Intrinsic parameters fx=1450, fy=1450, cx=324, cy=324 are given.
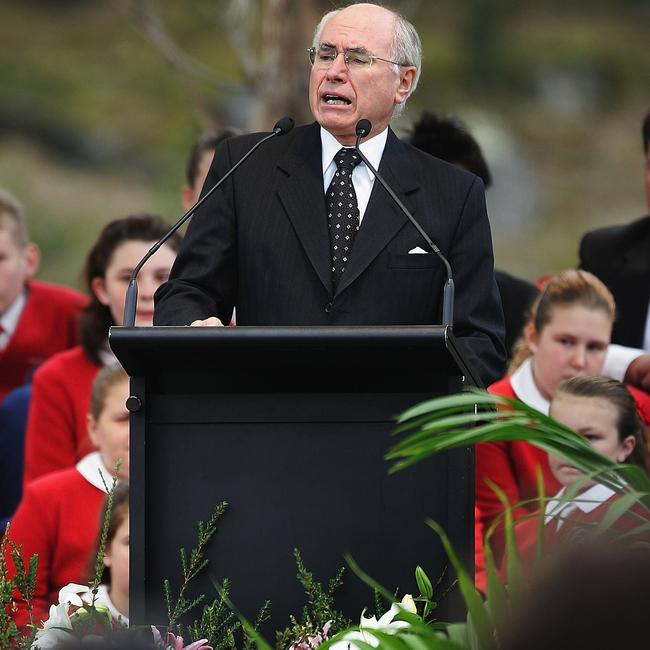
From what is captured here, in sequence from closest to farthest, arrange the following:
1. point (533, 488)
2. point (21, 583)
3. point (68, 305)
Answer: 1. point (21, 583)
2. point (533, 488)
3. point (68, 305)

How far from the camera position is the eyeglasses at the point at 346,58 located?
2.86 metres

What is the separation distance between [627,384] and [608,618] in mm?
3376

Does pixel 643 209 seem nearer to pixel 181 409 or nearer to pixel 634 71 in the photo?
pixel 634 71

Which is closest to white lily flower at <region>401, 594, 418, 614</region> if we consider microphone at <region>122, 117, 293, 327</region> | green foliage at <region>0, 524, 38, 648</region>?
green foliage at <region>0, 524, 38, 648</region>

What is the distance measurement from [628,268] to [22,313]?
2037 mm

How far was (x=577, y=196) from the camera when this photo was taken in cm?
790

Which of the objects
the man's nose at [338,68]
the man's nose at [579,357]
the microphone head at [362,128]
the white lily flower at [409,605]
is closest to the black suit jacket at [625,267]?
the man's nose at [579,357]

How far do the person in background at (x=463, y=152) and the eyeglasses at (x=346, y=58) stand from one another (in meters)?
1.47

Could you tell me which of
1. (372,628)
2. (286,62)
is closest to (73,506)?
(372,628)

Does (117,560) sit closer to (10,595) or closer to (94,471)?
(94,471)

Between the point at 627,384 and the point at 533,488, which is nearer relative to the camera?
the point at 533,488

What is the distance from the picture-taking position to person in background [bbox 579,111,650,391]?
4461 millimetres

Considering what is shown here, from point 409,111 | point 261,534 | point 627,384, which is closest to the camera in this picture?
point 261,534

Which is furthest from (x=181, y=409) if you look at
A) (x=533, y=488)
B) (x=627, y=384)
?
(x=627, y=384)
